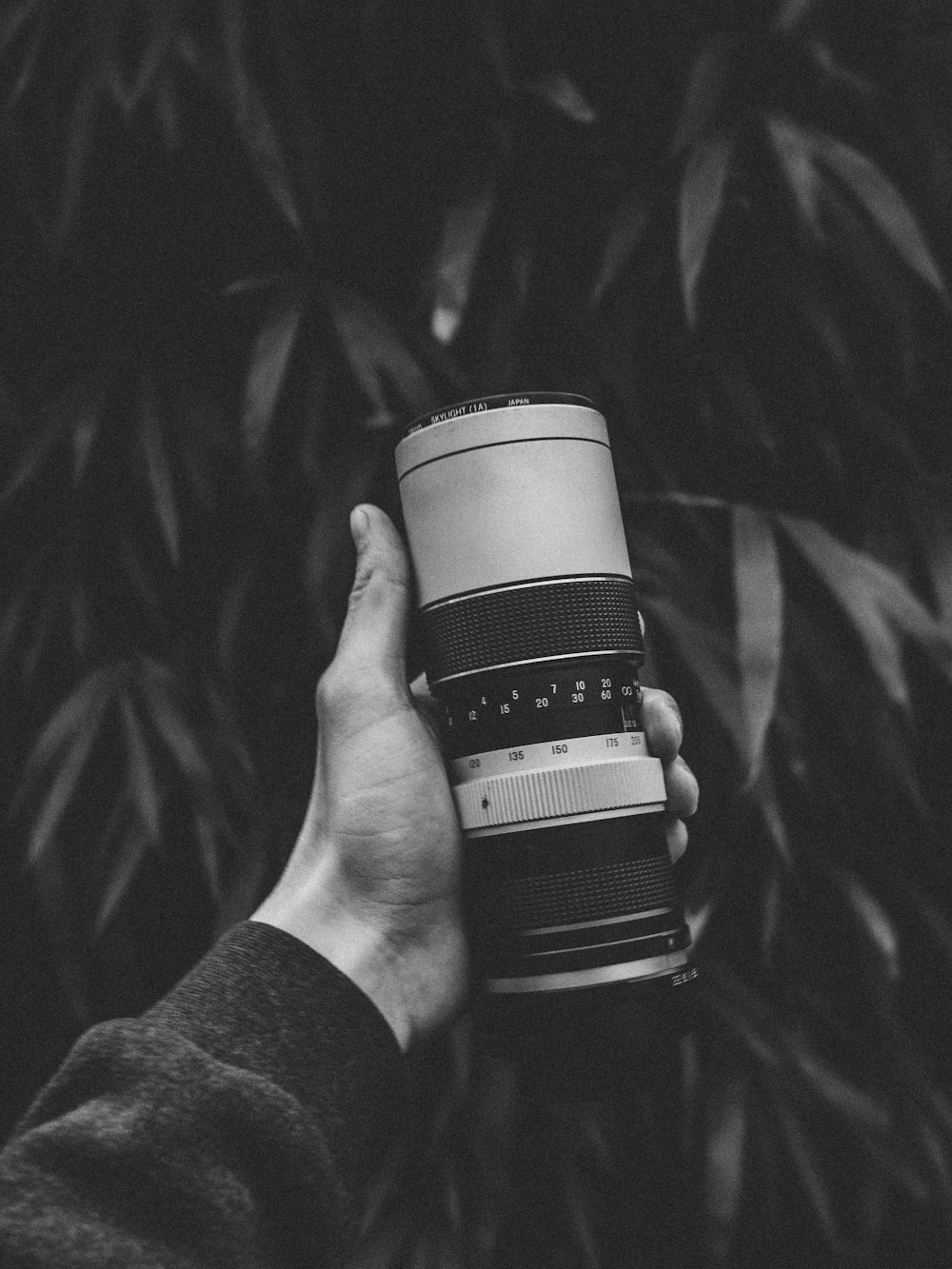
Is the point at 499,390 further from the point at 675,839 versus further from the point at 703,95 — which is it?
the point at 675,839

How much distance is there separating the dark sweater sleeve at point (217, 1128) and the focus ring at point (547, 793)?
118 mm

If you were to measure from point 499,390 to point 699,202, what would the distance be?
22cm

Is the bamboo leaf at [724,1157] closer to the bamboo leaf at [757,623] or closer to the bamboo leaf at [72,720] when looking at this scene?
the bamboo leaf at [757,623]

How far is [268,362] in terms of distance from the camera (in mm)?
891

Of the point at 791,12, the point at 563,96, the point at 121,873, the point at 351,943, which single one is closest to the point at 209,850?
the point at 121,873

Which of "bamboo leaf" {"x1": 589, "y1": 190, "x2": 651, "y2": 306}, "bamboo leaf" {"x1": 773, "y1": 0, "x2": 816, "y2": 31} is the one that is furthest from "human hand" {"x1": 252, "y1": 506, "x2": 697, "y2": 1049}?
"bamboo leaf" {"x1": 773, "y1": 0, "x2": 816, "y2": 31}

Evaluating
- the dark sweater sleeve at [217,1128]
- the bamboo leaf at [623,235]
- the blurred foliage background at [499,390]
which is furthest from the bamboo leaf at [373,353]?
the dark sweater sleeve at [217,1128]

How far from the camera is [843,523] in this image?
1024 millimetres

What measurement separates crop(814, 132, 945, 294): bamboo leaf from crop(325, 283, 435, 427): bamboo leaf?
36 centimetres

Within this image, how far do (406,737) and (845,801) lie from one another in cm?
53

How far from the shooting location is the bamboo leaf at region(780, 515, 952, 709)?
2.74ft

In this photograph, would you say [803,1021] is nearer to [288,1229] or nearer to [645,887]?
[645,887]

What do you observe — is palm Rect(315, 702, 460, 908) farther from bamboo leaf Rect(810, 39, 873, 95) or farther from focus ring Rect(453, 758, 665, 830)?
bamboo leaf Rect(810, 39, 873, 95)

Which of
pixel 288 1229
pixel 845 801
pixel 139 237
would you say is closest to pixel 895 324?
pixel 845 801
